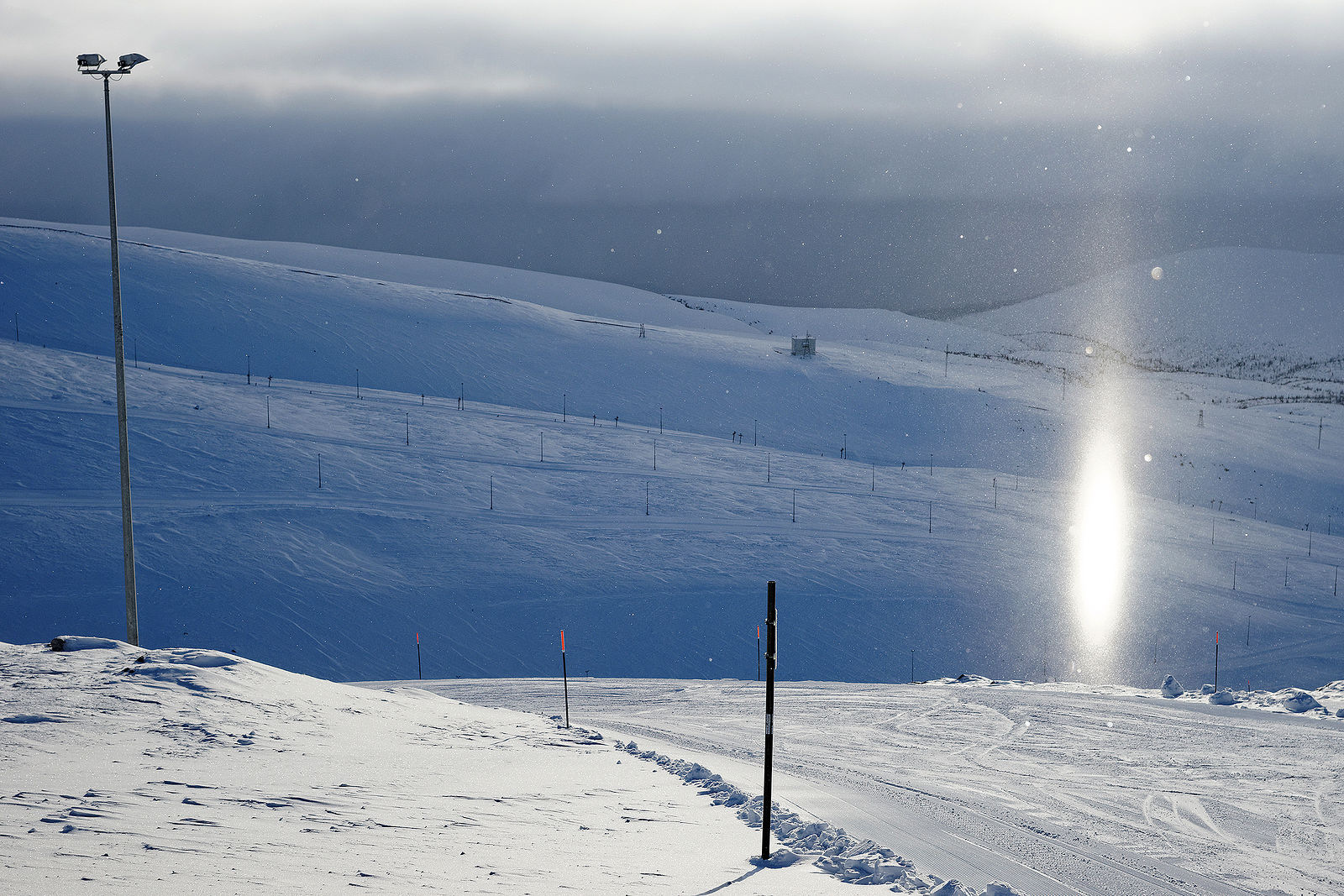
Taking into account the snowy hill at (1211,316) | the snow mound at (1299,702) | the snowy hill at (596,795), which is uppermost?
the snowy hill at (1211,316)

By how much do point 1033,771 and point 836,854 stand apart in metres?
6.11

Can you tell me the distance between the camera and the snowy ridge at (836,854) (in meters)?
8.25

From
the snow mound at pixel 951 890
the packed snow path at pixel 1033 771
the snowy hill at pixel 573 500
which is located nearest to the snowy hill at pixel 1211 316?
the snowy hill at pixel 573 500

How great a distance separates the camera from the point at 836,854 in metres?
8.97

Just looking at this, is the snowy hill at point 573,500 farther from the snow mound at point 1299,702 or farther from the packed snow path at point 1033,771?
the snow mound at point 1299,702

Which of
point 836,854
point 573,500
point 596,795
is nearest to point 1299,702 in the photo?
point 836,854

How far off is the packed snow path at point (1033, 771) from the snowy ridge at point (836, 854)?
0.51 meters

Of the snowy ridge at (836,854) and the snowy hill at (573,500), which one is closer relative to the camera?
the snowy ridge at (836,854)

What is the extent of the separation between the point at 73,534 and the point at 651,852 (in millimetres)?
24300

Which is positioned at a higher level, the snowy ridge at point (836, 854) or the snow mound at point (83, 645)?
the snow mound at point (83, 645)

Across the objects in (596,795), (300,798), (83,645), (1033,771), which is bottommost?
(1033,771)

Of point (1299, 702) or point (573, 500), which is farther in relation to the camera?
point (573, 500)

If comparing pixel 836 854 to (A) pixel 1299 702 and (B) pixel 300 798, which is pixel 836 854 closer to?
(B) pixel 300 798

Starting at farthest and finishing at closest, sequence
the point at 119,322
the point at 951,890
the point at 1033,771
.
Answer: the point at 119,322 < the point at 1033,771 < the point at 951,890
